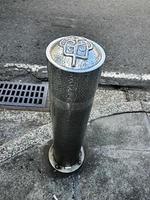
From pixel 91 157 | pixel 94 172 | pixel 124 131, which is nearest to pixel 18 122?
pixel 91 157

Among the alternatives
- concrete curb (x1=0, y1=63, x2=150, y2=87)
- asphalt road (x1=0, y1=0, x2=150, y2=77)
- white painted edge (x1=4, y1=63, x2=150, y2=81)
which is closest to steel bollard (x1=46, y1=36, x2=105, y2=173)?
concrete curb (x1=0, y1=63, x2=150, y2=87)

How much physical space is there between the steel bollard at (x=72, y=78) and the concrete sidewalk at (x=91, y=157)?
54cm

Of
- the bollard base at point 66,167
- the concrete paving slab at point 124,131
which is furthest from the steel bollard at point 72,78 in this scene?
the concrete paving slab at point 124,131

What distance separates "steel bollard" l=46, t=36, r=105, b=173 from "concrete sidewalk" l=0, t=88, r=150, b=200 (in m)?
0.54

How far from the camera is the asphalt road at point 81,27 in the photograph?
12.6ft

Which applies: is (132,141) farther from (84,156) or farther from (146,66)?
(146,66)

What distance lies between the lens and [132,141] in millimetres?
2744

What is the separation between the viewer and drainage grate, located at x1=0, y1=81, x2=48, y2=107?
3.08 m

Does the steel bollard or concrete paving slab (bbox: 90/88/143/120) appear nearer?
the steel bollard

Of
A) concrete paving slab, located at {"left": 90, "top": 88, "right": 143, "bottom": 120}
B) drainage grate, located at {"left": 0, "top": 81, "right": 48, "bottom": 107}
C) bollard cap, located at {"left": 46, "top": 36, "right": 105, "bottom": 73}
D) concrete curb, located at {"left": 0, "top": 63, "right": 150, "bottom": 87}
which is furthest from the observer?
concrete curb, located at {"left": 0, "top": 63, "right": 150, "bottom": 87}

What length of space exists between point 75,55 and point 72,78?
15 cm

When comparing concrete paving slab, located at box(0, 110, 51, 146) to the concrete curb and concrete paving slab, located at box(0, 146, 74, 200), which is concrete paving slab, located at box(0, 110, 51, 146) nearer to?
concrete paving slab, located at box(0, 146, 74, 200)

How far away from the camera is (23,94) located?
3.19 m

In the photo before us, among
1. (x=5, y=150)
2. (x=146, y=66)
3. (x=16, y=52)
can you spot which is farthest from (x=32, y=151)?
(x=146, y=66)
